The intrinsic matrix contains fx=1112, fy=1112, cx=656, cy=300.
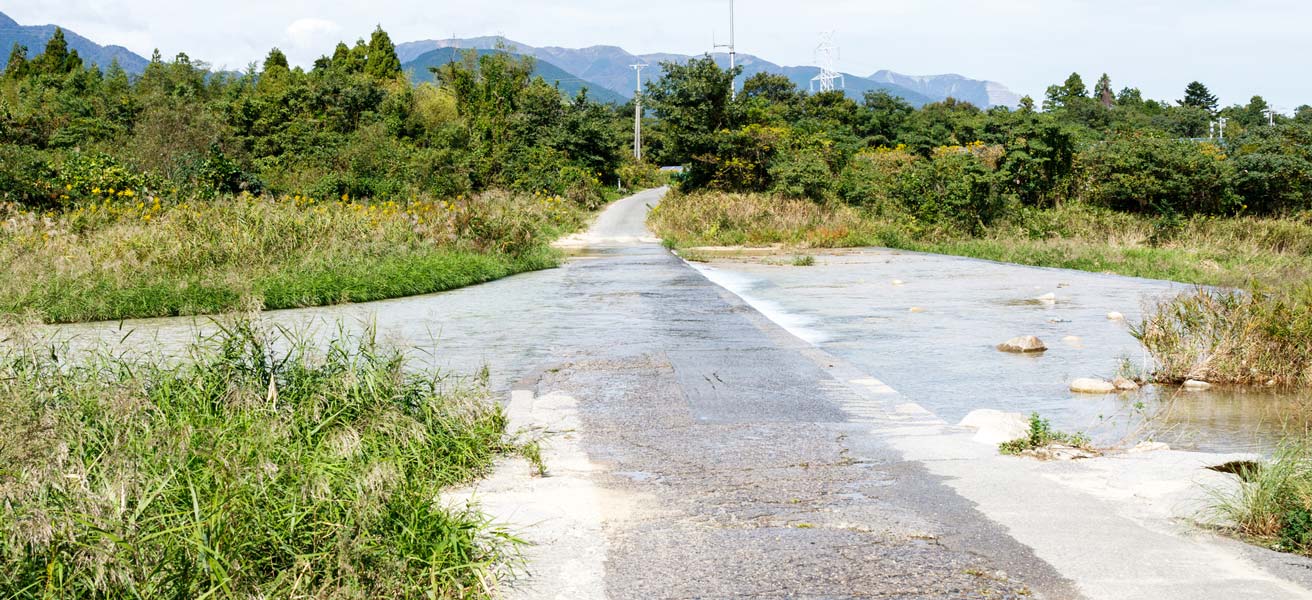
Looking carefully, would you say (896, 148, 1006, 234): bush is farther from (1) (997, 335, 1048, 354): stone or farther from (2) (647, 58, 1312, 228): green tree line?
(1) (997, 335, 1048, 354): stone

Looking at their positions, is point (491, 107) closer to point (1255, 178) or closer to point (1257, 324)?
point (1255, 178)

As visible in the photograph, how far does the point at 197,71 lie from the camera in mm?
71875

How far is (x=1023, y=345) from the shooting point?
11.5m

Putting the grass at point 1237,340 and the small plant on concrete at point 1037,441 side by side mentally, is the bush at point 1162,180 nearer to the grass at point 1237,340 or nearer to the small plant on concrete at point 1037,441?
the grass at point 1237,340

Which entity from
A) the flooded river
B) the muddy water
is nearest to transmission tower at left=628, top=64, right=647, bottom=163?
the muddy water

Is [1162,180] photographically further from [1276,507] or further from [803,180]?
[1276,507]

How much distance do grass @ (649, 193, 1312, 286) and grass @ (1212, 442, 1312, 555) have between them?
1348 centimetres

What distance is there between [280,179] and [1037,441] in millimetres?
43464

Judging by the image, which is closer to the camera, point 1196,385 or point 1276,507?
point 1276,507

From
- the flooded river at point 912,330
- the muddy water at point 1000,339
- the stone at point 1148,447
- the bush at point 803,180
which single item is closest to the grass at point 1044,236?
the bush at point 803,180

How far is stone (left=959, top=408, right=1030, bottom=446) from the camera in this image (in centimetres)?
681

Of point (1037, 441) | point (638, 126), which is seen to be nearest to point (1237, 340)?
point (1037, 441)

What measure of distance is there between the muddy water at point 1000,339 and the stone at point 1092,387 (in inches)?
5.4

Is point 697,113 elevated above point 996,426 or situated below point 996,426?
above
